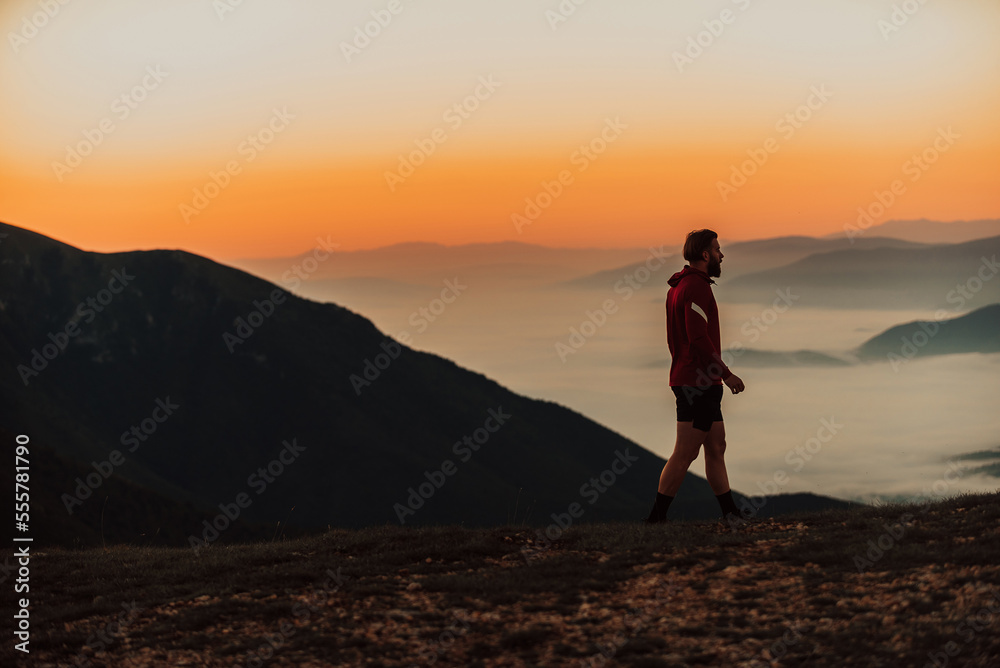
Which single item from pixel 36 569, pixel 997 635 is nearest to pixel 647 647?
pixel 997 635

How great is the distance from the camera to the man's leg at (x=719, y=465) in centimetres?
1107

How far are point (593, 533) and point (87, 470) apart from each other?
440ft

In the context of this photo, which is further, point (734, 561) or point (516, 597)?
point (734, 561)

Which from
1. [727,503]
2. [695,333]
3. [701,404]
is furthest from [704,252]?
[727,503]

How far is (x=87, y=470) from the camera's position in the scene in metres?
133

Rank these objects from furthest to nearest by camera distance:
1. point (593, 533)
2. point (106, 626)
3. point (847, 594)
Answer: point (593, 533), point (106, 626), point (847, 594)

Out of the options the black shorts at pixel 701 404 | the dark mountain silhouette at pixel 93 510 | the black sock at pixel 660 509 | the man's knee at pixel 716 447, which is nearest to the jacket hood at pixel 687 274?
the black shorts at pixel 701 404

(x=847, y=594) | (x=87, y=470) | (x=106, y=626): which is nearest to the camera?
(x=847, y=594)

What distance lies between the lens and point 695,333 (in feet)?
35.4

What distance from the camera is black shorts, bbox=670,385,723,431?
10.9 m

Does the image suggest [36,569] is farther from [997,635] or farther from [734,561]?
[997,635]

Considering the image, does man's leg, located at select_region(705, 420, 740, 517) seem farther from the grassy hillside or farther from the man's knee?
the grassy hillside

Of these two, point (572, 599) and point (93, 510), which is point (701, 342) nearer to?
point (572, 599)

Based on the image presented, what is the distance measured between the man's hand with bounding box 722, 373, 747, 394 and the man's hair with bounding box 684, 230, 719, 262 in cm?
135
